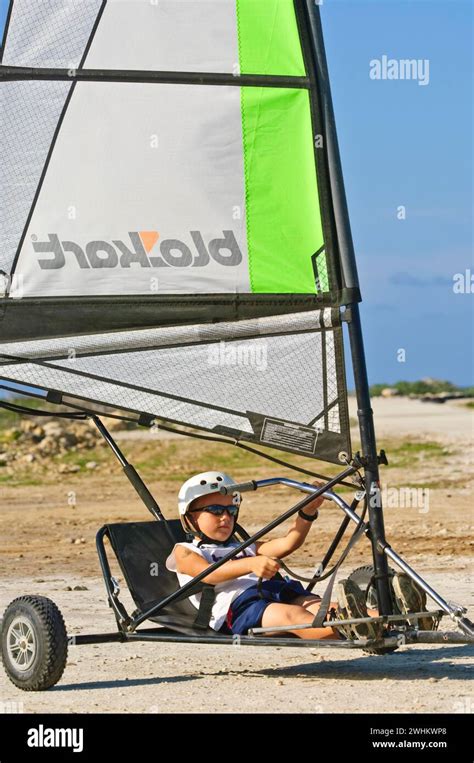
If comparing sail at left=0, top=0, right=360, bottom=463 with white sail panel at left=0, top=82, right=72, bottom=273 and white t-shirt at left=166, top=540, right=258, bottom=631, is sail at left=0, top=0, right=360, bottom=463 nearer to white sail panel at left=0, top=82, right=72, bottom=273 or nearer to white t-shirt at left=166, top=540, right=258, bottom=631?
white sail panel at left=0, top=82, right=72, bottom=273

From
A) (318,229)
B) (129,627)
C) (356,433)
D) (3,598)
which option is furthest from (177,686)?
(356,433)

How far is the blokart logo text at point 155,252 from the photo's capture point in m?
7.88

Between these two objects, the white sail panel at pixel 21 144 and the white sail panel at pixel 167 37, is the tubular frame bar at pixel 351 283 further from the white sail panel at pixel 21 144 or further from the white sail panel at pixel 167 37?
the white sail panel at pixel 21 144

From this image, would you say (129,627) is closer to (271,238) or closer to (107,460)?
(271,238)

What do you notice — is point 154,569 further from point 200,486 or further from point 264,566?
point 264,566

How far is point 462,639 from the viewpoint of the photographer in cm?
692

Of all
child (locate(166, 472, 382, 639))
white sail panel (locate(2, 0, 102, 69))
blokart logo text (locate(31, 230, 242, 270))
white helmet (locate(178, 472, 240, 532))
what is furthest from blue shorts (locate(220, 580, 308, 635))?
white sail panel (locate(2, 0, 102, 69))

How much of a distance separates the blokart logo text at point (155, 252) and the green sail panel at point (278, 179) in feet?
0.45

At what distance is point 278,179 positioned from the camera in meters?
7.89

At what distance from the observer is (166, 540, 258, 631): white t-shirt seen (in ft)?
24.8

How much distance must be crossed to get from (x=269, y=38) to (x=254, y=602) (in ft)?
9.93

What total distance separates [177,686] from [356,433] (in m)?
19.2

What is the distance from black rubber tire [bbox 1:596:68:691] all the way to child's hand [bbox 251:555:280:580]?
1.05 meters

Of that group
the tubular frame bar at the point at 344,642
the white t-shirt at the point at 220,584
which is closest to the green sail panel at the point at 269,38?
the white t-shirt at the point at 220,584
